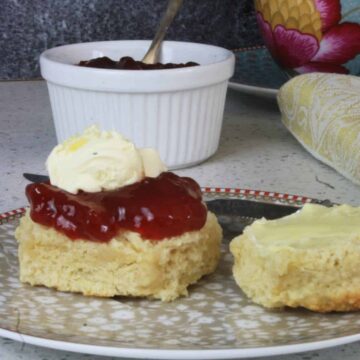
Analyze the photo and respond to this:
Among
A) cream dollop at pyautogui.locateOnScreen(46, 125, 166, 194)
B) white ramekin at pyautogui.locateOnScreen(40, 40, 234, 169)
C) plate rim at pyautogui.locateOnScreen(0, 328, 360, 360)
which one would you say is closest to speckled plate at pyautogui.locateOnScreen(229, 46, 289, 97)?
white ramekin at pyautogui.locateOnScreen(40, 40, 234, 169)

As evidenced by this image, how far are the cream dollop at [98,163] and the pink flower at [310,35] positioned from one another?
737mm

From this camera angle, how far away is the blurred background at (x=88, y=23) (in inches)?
71.3

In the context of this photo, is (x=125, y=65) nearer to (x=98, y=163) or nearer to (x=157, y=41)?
(x=157, y=41)

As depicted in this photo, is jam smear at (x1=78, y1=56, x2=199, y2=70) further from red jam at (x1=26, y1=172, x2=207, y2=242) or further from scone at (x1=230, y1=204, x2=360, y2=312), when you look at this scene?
scone at (x1=230, y1=204, x2=360, y2=312)

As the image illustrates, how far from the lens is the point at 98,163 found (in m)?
0.82

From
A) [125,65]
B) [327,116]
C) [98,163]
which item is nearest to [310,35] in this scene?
[327,116]

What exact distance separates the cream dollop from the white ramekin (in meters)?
0.36

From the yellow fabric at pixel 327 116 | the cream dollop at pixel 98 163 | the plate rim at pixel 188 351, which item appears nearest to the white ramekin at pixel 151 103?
the yellow fabric at pixel 327 116

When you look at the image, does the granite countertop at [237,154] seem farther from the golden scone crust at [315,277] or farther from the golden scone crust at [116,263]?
the golden scone crust at [315,277]

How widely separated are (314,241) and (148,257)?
0.52 ft

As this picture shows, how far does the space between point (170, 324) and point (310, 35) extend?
0.94 metres

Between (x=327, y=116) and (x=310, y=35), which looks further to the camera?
(x=310, y=35)

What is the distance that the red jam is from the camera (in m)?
0.78

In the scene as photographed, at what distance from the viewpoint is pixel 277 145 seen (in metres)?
1.48
